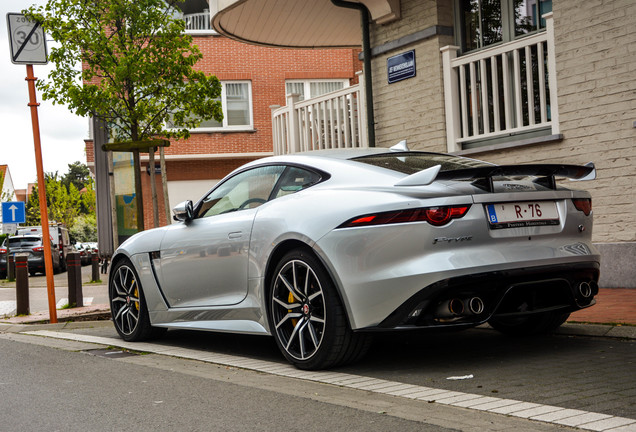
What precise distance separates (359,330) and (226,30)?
10.4m

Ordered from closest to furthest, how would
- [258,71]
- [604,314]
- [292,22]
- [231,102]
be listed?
[604,314], [292,22], [231,102], [258,71]

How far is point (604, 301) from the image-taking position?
7.62m

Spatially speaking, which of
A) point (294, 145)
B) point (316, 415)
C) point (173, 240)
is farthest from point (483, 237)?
point (294, 145)

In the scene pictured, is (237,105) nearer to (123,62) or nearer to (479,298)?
(123,62)

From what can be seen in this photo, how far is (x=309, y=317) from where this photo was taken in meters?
5.29

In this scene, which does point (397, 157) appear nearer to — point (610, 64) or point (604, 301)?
point (604, 301)

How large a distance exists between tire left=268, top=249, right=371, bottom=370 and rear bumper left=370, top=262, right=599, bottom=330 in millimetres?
280

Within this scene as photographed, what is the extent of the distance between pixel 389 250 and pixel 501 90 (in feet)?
20.2

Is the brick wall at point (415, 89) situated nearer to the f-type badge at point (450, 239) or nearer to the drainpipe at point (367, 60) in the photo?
the drainpipe at point (367, 60)

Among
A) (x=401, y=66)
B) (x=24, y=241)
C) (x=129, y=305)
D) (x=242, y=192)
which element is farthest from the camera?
(x=24, y=241)

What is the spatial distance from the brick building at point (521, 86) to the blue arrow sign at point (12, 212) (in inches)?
726

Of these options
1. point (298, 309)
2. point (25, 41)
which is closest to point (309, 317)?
point (298, 309)

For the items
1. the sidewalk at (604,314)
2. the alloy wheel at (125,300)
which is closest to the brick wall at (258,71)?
the sidewalk at (604,314)

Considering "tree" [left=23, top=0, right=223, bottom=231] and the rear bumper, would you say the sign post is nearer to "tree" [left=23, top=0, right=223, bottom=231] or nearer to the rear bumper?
"tree" [left=23, top=0, right=223, bottom=231]
